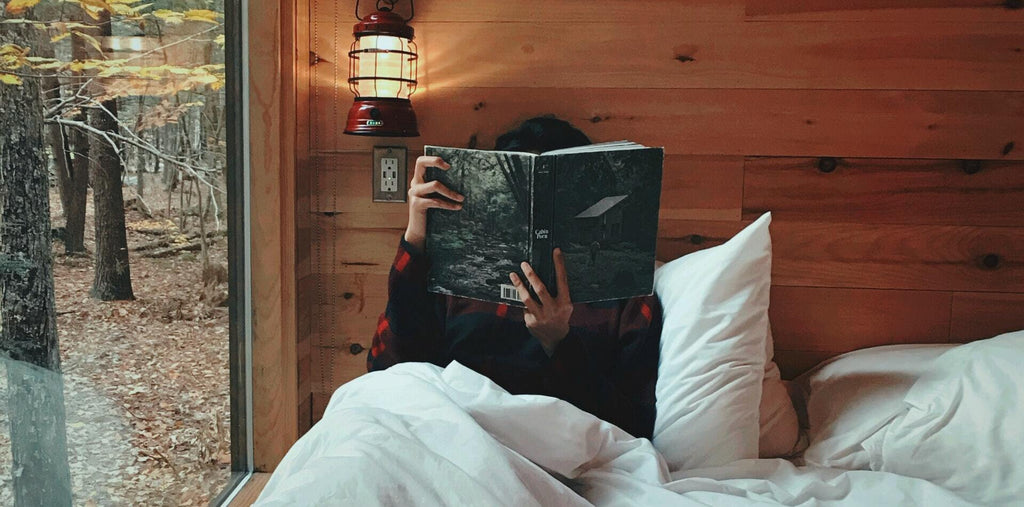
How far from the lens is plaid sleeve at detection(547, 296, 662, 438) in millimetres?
1410

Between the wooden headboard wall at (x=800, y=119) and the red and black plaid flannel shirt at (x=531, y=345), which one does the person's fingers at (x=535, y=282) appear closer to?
the red and black plaid flannel shirt at (x=531, y=345)

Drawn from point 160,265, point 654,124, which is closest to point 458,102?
point 654,124

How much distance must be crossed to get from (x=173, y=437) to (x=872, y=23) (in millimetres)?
1506

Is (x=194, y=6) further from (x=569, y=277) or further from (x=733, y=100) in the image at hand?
(x=733, y=100)

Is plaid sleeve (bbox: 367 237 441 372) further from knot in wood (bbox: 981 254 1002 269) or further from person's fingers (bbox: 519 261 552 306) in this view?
knot in wood (bbox: 981 254 1002 269)

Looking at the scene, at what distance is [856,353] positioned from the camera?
1623 millimetres

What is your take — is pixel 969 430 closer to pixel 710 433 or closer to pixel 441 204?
pixel 710 433

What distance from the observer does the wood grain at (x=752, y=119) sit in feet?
5.43

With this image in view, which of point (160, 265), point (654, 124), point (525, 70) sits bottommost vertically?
point (160, 265)

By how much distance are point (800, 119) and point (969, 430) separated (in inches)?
28.0

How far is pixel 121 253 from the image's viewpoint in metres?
1.22

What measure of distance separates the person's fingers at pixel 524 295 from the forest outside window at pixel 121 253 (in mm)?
569

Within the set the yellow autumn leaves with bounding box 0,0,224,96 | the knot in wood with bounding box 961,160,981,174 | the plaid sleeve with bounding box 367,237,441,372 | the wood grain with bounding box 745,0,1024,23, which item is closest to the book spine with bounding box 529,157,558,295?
the plaid sleeve with bounding box 367,237,441,372

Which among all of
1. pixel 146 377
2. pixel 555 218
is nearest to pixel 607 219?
pixel 555 218
